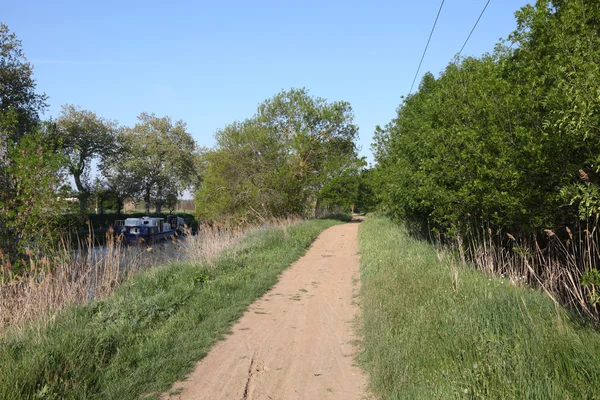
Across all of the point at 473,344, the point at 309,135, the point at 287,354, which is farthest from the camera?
the point at 309,135

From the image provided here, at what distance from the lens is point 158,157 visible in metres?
47.3

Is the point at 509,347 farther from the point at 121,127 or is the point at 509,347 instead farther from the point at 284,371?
the point at 121,127

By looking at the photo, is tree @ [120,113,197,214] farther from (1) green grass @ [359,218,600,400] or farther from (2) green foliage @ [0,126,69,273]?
(1) green grass @ [359,218,600,400]

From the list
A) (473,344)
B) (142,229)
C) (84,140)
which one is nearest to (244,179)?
(142,229)

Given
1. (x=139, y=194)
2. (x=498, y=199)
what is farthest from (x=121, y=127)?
(x=498, y=199)

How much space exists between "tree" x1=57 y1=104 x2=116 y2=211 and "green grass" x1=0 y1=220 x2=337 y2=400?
102 ft

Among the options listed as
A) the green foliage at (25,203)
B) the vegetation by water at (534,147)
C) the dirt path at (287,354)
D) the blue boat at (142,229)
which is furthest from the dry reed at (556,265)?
the blue boat at (142,229)

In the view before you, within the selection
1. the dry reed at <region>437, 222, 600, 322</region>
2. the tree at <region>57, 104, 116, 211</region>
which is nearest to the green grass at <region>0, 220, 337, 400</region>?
the dry reed at <region>437, 222, 600, 322</region>

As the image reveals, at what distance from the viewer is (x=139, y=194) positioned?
47.3m

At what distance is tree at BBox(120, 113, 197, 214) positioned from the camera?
45.6 m

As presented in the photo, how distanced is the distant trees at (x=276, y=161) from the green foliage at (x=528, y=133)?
1995cm

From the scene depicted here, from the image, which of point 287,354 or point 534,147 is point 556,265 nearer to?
point 534,147

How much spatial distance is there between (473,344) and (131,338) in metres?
4.44

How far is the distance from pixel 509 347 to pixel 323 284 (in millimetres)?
6453
